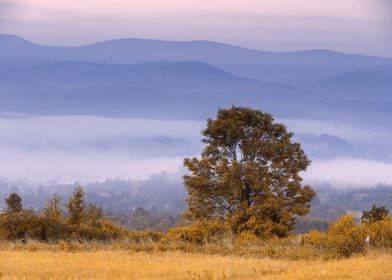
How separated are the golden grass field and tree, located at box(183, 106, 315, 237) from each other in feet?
50.0

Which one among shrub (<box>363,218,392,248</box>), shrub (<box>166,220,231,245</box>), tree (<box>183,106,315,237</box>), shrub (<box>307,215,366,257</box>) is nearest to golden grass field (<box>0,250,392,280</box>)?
shrub (<box>307,215,366,257</box>)

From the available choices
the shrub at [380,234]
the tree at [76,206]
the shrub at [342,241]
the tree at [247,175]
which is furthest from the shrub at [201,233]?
the tree at [76,206]

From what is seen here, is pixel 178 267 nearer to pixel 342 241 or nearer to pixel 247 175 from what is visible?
pixel 342 241

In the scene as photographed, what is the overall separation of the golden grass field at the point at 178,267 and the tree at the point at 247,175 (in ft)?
50.0

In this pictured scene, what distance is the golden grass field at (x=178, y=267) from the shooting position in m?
19.8

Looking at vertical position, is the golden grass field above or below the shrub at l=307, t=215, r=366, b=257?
below

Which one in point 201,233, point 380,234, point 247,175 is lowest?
point 380,234

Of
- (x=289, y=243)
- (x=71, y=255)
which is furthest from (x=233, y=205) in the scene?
(x=71, y=255)

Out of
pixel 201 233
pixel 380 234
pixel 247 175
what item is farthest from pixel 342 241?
pixel 247 175

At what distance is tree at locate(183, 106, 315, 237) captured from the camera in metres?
39.6

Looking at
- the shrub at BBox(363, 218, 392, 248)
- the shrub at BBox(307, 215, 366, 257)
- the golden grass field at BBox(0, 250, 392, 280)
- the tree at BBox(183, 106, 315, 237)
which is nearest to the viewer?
the golden grass field at BBox(0, 250, 392, 280)

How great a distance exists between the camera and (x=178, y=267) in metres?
21.8

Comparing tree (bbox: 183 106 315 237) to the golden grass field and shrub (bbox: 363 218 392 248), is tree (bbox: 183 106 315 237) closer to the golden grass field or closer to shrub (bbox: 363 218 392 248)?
shrub (bbox: 363 218 392 248)

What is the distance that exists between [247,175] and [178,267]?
19131 mm
